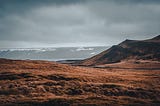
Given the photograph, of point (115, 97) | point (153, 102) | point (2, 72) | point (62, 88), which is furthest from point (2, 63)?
point (153, 102)

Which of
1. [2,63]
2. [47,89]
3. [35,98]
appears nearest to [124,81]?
[47,89]

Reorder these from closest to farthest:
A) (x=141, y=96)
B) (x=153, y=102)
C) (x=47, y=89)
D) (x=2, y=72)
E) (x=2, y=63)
Answer: (x=153, y=102), (x=141, y=96), (x=47, y=89), (x=2, y=72), (x=2, y=63)

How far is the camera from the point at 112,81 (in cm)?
9775

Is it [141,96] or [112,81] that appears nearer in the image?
[141,96]

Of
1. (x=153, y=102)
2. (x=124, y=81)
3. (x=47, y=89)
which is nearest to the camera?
(x=153, y=102)

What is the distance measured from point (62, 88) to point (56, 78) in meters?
9.54

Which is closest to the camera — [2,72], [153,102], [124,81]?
[153,102]

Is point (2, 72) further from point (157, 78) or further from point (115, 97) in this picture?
point (157, 78)

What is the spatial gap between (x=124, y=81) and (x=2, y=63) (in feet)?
181

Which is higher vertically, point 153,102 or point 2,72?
point 2,72

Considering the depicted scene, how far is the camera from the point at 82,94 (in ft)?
279

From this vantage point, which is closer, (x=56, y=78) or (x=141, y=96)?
(x=141, y=96)

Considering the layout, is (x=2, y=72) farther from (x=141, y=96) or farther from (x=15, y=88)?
(x=141, y=96)

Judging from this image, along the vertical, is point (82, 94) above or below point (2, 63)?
→ below
